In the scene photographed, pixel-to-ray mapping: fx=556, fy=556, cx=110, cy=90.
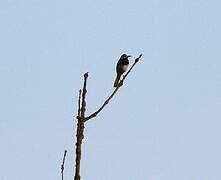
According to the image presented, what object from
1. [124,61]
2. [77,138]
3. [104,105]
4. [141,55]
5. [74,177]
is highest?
[124,61]

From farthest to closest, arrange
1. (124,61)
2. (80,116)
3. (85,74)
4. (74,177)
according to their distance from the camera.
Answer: (124,61)
(85,74)
(80,116)
(74,177)

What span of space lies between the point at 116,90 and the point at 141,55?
0.86 metres

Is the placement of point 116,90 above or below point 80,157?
above

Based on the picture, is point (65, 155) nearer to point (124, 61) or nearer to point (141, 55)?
point (141, 55)

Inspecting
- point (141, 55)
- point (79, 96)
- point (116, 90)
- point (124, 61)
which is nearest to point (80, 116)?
point (79, 96)

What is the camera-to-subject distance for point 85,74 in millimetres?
4602

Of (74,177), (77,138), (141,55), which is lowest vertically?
(74,177)

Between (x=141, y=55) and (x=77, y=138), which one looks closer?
(x=77, y=138)

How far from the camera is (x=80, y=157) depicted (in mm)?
3857

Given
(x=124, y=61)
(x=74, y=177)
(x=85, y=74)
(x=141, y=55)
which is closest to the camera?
(x=74, y=177)

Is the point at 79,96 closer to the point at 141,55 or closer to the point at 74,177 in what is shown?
the point at 74,177

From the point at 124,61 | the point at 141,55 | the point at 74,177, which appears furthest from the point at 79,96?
the point at 124,61

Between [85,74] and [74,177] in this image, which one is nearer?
[74,177]

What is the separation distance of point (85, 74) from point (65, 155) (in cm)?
70
